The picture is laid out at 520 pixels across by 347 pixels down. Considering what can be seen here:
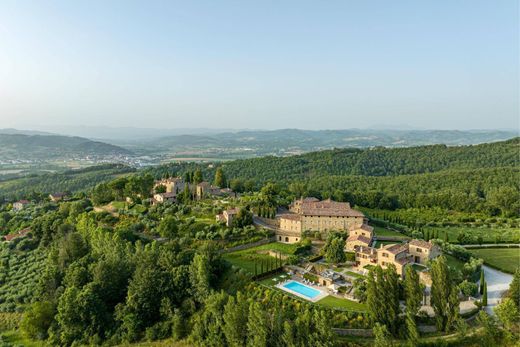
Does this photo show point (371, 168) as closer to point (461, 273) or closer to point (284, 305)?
point (461, 273)

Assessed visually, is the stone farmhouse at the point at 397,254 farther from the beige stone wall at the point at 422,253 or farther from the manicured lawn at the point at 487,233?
the manicured lawn at the point at 487,233

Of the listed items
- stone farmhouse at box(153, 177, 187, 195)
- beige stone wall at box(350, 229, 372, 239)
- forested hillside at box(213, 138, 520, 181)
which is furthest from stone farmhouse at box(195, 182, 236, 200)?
forested hillside at box(213, 138, 520, 181)

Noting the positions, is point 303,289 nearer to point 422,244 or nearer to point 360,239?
point 360,239

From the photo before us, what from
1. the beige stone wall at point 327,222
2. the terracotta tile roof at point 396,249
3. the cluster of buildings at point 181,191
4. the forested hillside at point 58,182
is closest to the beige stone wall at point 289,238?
the beige stone wall at point 327,222

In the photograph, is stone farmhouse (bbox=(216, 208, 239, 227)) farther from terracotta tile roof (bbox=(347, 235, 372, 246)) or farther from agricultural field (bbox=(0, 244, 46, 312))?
agricultural field (bbox=(0, 244, 46, 312))

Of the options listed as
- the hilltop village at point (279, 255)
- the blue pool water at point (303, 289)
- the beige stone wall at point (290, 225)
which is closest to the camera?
the hilltop village at point (279, 255)

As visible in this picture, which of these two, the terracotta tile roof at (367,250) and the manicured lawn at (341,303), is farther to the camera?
the terracotta tile roof at (367,250)

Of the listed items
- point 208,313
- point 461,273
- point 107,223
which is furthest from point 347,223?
point 107,223
